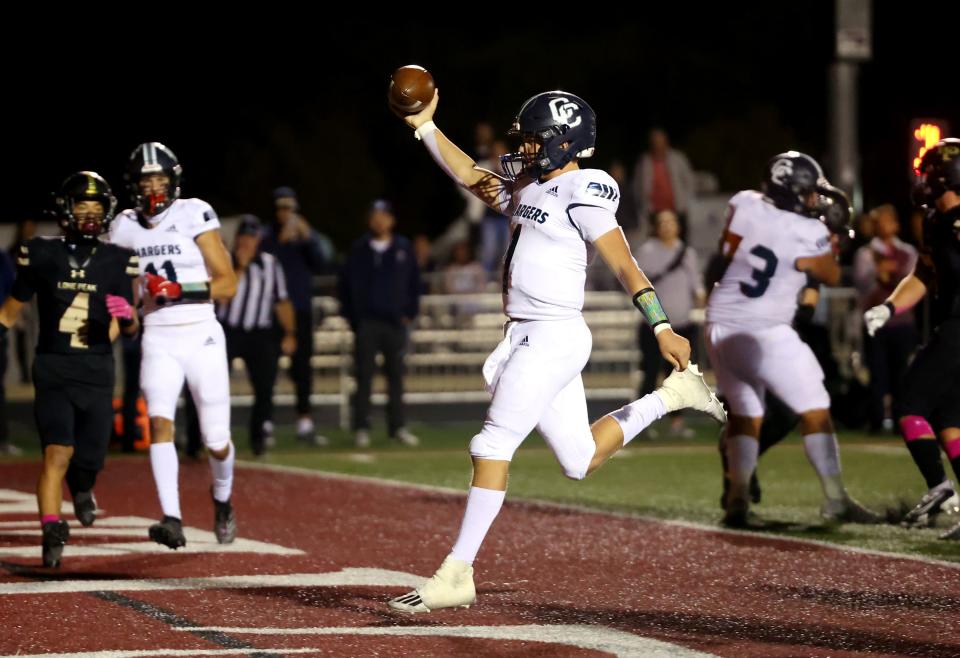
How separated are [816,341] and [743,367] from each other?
4.50 m

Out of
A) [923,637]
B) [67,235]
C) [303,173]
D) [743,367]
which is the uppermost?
[303,173]

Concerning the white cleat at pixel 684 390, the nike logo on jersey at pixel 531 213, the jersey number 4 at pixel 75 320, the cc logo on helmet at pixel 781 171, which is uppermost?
the cc logo on helmet at pixel 781 171

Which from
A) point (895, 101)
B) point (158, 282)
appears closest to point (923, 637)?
point (158, 282)

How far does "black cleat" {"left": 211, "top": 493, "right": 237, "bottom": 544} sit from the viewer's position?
895 cm

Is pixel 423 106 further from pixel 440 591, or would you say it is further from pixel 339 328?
pixel 339 328

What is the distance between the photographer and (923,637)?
20.9ft

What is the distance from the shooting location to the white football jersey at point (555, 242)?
6.99 metres

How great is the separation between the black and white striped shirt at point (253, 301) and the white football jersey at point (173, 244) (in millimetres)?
5211

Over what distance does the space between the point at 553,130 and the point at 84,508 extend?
392 centimetres

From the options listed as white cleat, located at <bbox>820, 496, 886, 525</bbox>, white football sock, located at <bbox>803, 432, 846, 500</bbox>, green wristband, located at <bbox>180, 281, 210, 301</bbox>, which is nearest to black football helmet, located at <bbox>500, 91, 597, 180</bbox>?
green wristband, located at <bbox>180, 281, 210, 301</bbox>

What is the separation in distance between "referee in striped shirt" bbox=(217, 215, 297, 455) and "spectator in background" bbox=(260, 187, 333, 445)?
0.73m

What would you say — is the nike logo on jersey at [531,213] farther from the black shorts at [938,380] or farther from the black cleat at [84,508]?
the black cleat at [84,508]

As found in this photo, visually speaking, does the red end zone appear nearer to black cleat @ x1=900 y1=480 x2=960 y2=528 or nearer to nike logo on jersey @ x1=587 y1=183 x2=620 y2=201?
black cleat @ x1=900 y1=480 x2=960 y2=528

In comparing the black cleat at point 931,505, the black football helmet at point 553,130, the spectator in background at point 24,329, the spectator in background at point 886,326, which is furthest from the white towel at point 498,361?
the spectator in background at point 24,329
